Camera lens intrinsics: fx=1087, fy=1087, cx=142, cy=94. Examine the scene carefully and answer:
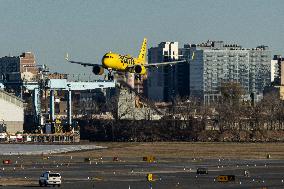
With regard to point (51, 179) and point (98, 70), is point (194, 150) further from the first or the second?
point (51, 179)

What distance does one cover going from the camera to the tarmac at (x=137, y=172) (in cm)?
9862

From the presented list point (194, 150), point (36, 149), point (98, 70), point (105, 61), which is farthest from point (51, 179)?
point (36, 149)

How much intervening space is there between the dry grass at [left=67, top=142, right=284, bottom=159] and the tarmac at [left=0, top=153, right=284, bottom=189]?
7.38 meters

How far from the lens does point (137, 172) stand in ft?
388

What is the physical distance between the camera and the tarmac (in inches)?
3883

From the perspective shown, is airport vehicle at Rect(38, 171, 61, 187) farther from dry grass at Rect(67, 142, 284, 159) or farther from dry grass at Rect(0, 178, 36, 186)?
dry grass at Rect(67, 142, 284, 159)

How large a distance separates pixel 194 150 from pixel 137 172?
53223 millimetres

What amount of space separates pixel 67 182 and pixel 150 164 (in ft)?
115

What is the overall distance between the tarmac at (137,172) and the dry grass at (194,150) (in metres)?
7.38

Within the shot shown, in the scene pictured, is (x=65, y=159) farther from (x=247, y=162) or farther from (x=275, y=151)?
(x=275, y=151)

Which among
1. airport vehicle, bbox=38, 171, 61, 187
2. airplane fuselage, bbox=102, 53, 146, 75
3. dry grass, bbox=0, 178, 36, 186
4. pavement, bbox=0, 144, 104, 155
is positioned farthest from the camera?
pavement, bbox=0, 144, 104, 155

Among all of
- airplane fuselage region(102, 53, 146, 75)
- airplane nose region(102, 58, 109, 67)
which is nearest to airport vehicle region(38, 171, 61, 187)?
airplane nose region(102, 58, 109, 67)

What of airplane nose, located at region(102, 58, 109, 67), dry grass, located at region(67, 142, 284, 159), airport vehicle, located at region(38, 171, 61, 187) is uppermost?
airplane nose, located at region(102, 58, 109, 67)

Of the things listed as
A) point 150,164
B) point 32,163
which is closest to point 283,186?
point 150,164
